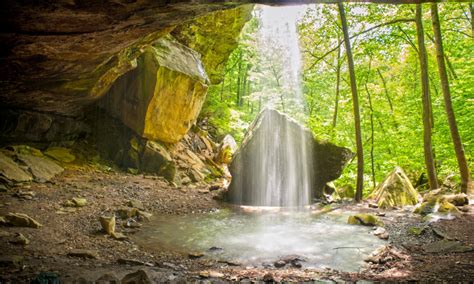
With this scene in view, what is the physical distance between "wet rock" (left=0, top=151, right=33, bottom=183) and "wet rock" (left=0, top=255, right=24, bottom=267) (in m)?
4.86

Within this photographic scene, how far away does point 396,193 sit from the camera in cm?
1053

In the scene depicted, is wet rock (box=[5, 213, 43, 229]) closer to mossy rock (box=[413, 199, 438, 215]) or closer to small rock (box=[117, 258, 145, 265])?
small rock (box=[117, 258, 145, 265])

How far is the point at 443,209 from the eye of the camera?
8.09 m

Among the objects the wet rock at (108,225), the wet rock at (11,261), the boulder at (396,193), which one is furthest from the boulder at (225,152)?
the wet rock at (11,261)

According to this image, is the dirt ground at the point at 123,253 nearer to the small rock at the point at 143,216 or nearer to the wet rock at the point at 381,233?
the wet rock at the point at 381,233

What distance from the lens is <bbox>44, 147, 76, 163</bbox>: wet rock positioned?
35.0 ft

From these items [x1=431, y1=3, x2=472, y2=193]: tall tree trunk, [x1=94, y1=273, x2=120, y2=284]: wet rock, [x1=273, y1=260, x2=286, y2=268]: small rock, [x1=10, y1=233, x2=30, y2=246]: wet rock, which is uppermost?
[x1=431, y1=3, x2=472, y2=193]: tall tree trunk

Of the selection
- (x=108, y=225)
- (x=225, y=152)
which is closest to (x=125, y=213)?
(x=108, y=225)

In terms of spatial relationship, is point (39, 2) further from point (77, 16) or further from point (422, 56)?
point (422, 56)

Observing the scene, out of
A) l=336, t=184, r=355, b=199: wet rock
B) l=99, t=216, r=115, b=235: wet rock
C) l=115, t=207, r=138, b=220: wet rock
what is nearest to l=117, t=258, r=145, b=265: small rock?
l=99, t=216, r=115, b=235: wet rock

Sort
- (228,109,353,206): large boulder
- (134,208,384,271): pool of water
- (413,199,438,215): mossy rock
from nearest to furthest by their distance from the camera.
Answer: (134,208,384,271): pool of water → (413,199,438,215): mossy rock → (228,109,353,206): large boulder

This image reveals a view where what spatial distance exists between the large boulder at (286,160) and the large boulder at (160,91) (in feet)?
9.76

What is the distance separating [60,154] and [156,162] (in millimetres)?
3392

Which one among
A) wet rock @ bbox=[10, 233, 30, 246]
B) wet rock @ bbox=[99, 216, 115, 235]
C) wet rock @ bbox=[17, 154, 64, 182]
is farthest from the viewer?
wet rock @ bbox=[17, 154, 64, 182]
